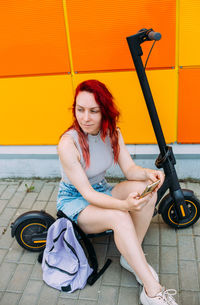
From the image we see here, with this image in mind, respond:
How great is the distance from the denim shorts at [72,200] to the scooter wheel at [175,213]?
21.4 inches

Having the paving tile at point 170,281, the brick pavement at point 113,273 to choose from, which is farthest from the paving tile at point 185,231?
the paving tile at point 170,281

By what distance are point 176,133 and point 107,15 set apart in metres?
1.37

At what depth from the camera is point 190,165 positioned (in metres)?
3.52

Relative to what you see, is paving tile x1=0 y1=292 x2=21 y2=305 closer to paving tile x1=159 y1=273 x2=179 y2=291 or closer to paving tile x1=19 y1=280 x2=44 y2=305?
paving tile x1=19 y1=280 x2=44 y2=305

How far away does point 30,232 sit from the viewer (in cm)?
274

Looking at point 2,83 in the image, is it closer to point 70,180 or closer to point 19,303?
point 70,180

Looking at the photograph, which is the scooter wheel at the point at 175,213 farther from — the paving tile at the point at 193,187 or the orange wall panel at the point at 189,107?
the orange wall panel at the point at 189,107

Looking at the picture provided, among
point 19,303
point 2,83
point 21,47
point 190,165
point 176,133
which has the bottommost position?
point 19,303

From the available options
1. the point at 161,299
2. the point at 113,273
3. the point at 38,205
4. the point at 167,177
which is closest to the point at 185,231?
the point at 167,177


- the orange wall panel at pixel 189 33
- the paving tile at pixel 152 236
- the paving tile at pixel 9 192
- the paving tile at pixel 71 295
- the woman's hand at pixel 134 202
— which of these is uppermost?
the orange wall panel at pixel 189 33

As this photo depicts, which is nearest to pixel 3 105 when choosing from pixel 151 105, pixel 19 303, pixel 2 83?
pixel 2 83

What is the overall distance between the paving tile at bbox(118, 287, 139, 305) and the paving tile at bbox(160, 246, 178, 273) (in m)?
0.31

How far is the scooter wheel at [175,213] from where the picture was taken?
2766 mm

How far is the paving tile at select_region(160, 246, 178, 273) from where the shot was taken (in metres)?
2.57
